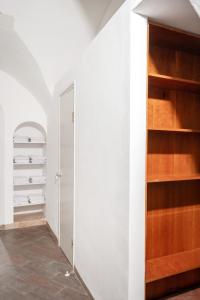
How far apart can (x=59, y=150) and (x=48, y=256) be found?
142 cm

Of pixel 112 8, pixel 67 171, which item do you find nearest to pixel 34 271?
pixel 67 171

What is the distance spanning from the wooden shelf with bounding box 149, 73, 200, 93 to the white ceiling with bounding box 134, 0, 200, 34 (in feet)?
1.13

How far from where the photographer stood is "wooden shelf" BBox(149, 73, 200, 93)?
5.28 ft

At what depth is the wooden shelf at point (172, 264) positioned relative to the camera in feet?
5.19

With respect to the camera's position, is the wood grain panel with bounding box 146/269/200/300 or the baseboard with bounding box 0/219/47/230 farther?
the baseboard with bounding box 0/219/47/230

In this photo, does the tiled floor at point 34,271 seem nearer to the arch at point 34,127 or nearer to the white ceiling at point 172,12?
the arch at point 34,127

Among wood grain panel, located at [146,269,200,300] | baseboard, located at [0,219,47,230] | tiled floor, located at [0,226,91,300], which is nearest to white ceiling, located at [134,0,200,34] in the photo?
wood grain panel, located at [146,269,200,300]

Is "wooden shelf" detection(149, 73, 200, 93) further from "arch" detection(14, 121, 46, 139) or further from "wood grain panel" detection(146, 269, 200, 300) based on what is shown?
"arch" detection(14, 121, 46, 139)

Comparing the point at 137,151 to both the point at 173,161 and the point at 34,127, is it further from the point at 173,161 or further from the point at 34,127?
the point at 34,127

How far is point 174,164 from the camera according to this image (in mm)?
1908

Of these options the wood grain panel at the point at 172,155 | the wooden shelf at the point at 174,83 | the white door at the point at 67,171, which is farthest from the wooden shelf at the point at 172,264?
the wooden shelf at the point at 174,83

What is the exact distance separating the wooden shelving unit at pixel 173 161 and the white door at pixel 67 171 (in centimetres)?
107

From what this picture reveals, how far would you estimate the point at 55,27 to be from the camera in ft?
9.40

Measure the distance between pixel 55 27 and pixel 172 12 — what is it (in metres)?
1.98
